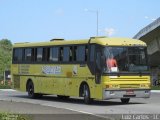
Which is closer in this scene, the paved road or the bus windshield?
the paved road

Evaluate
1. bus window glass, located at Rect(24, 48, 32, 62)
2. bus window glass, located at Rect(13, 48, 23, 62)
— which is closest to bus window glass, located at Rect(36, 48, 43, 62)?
bus window glass, located at Rect(24, 48, 32, 62)

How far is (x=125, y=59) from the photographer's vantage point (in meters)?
24.6

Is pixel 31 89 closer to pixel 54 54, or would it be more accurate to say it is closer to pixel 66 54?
pixel 54 54

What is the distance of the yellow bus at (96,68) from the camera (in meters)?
24.4

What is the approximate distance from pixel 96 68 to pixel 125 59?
4.36 ft

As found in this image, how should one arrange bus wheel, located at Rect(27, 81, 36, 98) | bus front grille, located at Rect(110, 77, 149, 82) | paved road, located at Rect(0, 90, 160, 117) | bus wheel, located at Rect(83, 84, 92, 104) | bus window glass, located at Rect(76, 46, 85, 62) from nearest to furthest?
paved road, located at Rect(0, 90, 160, 117) → bus front grille, located at Rect(110, 77, 149, 82) → bus wheel, located at Rect(83, 84, 92, 104) → bus window glass, located at Rect(76, 46, 85, 62) → bus wheel, located at Rect(27, 81, 36, 98)

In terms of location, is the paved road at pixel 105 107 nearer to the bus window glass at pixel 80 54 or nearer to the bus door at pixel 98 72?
the bus door at pixel 98 72

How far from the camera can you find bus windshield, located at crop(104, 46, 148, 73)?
24.4 m

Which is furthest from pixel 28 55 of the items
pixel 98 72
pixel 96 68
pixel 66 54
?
pixel 98 72

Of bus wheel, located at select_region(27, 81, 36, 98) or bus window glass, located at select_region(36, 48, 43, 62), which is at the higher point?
bus window glass, located at select_region(36, 48, 43, 62)

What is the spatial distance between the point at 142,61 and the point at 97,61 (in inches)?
79.1

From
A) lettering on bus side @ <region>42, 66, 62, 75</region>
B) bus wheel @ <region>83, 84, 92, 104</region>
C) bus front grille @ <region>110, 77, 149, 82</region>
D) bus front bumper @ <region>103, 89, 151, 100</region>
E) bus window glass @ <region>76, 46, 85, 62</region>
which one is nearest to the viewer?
bus front bumper @ <region>103, 89, 151, 100</region>

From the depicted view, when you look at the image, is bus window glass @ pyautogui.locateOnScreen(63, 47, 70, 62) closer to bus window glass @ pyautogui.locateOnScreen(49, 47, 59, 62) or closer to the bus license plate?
bus window glass @ pyautogui.locateOnScreen(49, 47, 59, 62)

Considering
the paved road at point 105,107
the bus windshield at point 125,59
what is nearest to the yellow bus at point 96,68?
the bus windshield at point 125,59
